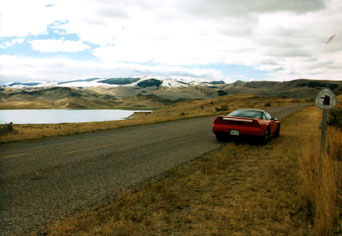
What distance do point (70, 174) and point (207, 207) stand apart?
3722 mm

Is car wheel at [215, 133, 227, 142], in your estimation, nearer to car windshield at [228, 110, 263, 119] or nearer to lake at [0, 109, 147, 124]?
car windshield at [228, 110, 263, 119]

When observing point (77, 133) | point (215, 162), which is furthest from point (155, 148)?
point (77, 133)

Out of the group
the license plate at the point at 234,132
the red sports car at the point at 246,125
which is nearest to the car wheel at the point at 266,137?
the red sports car at the point at 246,125

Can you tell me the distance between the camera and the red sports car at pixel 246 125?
10711mm

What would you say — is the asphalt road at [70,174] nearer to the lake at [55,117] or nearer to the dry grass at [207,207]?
the dry grass at [207,207]

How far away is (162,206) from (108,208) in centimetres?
91

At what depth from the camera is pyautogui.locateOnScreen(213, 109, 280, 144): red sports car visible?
1071 cm

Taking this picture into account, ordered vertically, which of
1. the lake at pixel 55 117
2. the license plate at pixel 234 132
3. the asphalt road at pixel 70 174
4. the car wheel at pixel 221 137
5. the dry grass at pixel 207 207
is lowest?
the lake at pixel 55 117

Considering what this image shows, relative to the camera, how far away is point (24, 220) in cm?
416

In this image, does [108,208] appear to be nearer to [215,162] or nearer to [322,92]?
[215,162]

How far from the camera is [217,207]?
465 cm

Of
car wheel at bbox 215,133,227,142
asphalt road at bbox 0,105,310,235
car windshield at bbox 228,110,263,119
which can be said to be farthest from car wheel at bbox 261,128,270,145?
asphalt road at bbox 0,105,310,235

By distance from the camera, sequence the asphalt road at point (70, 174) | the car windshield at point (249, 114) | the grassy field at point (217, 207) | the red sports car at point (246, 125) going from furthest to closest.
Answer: the car windshield at point (249, 114) < the red sports car at point (246, 125) < the asphalt road at point (70, 174) < the grassy field at point (217, 207)

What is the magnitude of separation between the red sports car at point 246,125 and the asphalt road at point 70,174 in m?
0.69
